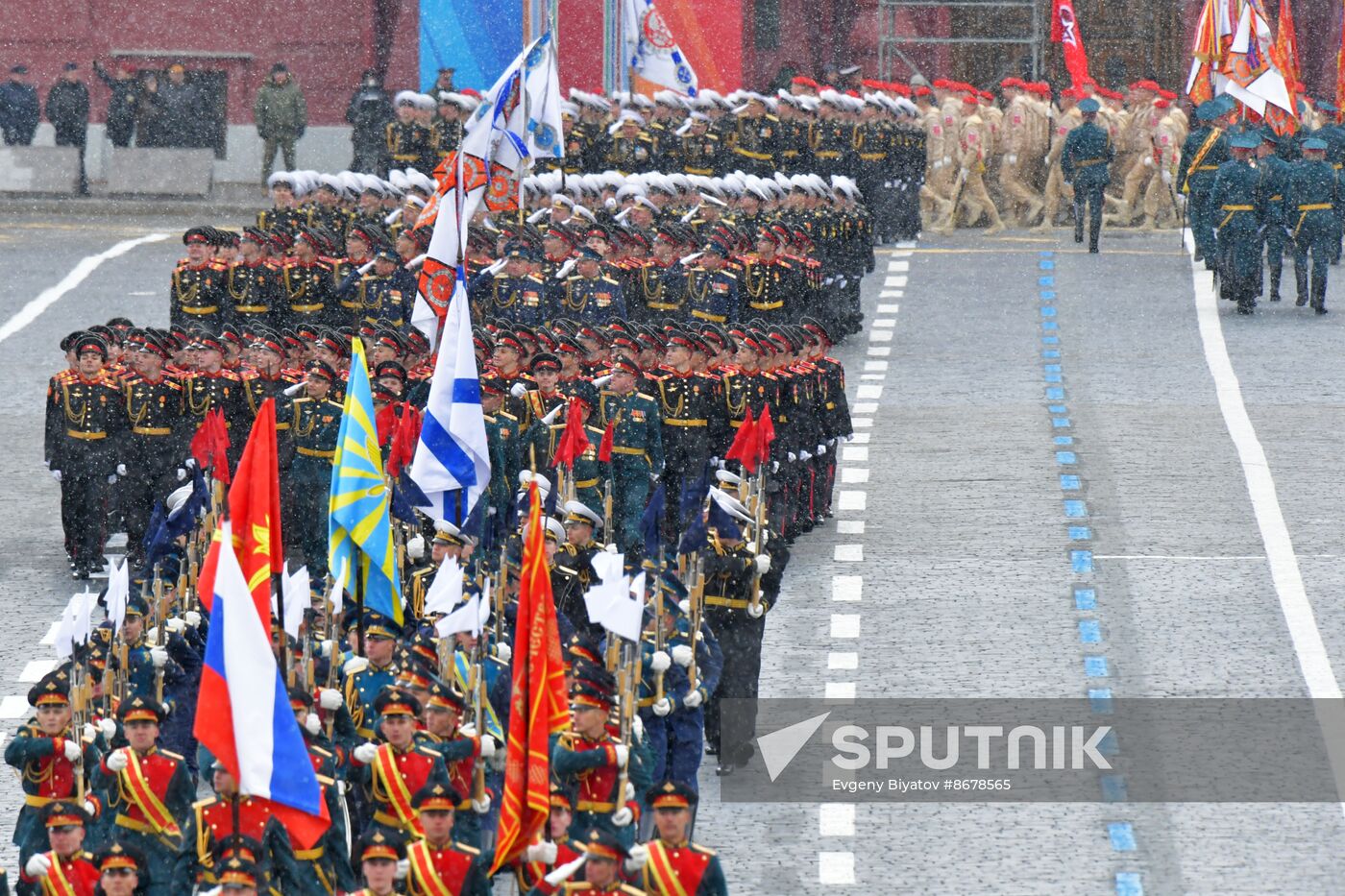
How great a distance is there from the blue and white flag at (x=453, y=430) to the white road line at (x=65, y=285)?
41.4ft

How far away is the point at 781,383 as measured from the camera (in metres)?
19.5

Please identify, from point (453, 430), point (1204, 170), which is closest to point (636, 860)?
point (453, 430)

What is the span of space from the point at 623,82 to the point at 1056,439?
13.8 meters

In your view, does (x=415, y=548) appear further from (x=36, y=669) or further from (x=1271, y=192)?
(x=1271, y=192)

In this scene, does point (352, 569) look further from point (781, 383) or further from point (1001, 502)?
point (1001, 502)

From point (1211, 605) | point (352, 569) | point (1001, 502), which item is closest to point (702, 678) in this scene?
point (352, 569)

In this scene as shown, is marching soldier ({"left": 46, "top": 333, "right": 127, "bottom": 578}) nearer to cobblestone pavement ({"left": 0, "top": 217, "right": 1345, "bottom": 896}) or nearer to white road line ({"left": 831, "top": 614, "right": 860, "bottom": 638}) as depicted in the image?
cobblestone pavement ({"left": 0, "top": 217, "right": 1345, "bottom": 896})

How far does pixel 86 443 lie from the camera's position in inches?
746

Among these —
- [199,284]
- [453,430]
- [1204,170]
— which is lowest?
[453,430]

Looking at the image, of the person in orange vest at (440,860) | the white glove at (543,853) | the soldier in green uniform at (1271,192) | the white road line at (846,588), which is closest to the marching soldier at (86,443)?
the white road line at (846,588)

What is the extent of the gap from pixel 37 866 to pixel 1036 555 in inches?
360

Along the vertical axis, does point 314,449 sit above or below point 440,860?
above

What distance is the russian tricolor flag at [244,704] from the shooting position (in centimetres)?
1124

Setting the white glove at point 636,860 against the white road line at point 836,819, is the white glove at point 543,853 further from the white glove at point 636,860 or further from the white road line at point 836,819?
the white road line at point 836,819
